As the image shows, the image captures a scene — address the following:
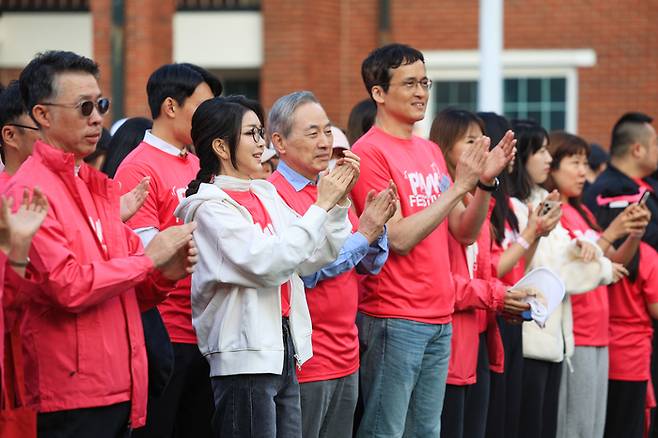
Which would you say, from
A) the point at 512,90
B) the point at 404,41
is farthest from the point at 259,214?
the point at 512,90

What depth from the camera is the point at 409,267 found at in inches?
227

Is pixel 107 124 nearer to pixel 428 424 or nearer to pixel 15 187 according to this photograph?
pixel 428 424

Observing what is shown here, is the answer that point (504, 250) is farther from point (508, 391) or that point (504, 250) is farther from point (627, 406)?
point (627, 406)

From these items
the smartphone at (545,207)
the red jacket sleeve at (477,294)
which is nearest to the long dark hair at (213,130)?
the red jacket sleeve at (477,294)

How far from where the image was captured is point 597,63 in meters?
14.5

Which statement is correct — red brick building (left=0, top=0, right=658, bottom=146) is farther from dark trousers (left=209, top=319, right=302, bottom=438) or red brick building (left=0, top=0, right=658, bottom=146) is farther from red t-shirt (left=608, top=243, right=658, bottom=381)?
dark trousers (left=209, top=319, right=302, bottom=438)

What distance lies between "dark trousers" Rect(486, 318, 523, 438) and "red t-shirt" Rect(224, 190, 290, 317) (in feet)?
7.11

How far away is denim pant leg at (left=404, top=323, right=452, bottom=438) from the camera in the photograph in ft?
19.0

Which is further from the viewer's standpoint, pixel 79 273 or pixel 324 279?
pixel 324 279

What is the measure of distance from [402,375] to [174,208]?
4.36 ft

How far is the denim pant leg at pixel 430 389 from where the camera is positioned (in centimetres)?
578

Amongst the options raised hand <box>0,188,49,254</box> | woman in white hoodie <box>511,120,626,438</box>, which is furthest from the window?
raised hand <box>0,188,49,254</box>

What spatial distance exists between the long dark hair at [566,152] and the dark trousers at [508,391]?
3.72ft

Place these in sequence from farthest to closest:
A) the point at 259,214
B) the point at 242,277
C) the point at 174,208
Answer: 1. the point at 174,208
2. the point at 259,214
3. the point at 242,277
